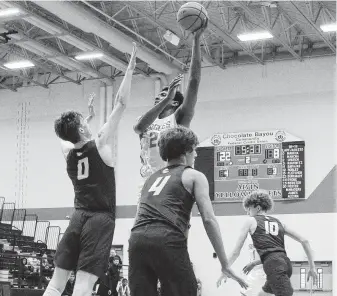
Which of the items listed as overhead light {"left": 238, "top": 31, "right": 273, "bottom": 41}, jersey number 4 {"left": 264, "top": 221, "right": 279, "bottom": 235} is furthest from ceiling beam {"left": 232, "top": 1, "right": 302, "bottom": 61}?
jersey number 4 {"left": 264, "top": 221, "right": 279, "bottom": 235}

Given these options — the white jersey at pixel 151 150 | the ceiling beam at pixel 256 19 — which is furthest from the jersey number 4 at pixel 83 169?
the ceiling beam at pixel 256 19

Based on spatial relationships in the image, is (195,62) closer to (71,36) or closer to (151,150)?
(151,150)

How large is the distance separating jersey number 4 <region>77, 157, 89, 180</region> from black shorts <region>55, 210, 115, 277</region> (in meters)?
0.30

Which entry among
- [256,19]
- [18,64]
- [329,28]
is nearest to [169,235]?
[256,19]

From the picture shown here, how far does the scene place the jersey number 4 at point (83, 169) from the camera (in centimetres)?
599

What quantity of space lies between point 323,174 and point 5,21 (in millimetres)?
10330

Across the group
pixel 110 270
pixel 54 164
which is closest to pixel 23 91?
pixel 54 164

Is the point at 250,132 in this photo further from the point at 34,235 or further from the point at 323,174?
the point at 34,235

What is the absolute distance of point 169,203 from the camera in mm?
4480

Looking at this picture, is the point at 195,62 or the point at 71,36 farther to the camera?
the point at 71,36

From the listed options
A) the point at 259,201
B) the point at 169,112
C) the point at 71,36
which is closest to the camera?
the point at 169,112

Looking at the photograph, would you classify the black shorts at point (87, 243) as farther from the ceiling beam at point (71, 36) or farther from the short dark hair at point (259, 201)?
the ceiling beam at point (71, 36)

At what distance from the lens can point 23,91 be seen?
26281mm

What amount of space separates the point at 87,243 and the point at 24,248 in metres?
16.9
